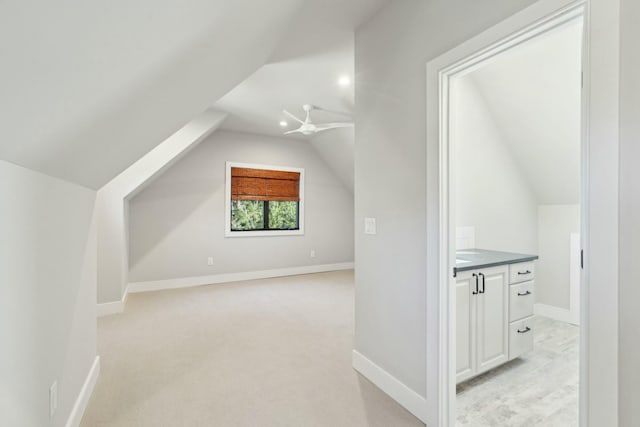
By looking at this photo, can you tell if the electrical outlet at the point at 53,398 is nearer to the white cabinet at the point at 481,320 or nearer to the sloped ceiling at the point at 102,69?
the sloped ceiling at the point at 102,69

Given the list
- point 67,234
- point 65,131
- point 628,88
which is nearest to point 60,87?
point 65,131

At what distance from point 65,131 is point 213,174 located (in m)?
4.54

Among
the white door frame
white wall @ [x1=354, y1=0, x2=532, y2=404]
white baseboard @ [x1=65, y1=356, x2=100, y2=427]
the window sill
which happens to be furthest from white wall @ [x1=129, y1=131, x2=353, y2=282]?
the white door frame

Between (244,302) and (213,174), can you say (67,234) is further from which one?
(213,174)

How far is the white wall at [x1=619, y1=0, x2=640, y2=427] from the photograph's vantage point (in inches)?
39.8

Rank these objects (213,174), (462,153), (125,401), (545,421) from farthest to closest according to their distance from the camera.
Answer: (213,174) < (462,153) < (125,401) < (545,421)

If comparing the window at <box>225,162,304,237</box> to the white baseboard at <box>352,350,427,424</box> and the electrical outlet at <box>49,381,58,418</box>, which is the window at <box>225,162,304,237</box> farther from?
the electrical outlet at <box>49,381,58,418</box>

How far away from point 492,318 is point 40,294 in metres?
2.71

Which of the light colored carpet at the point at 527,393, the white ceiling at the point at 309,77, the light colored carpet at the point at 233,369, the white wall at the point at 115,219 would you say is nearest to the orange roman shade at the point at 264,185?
the white ceiling at the point at 309,77

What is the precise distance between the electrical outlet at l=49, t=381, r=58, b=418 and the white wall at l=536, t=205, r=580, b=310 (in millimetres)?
4457

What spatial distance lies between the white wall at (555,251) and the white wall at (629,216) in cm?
299

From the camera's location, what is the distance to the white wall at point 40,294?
1047 mm

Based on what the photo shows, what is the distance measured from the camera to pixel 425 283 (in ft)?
6.04

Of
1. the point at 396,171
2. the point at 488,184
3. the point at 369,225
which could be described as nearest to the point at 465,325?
the point at 369,225
